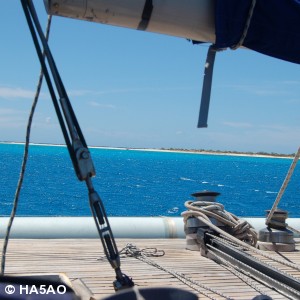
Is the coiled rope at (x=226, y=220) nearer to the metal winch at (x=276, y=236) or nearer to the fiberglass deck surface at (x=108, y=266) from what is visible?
the metal winch at (x=276, y=236)

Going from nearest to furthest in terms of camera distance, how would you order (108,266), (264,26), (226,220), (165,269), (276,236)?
(264,26)
(165,269)
(108,266)
(226,220)
(276,236)

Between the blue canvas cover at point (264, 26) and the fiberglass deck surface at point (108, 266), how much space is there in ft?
4.75

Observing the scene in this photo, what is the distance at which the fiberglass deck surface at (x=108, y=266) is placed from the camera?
138 inches

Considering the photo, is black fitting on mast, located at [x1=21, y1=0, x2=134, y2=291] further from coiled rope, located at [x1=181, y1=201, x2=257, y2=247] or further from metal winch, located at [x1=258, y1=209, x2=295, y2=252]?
metal winch, located at [x1=258, y1=209, x2=295, y2=252]

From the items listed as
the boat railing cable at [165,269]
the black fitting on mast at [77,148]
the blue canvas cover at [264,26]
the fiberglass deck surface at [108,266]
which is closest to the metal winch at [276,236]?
the fiberglass deck surface at [108,266]

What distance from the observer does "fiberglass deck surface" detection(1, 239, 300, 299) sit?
3496 mm

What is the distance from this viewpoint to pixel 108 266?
13.2 ft

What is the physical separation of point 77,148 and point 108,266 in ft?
6.02

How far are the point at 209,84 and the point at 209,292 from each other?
4.47 feet

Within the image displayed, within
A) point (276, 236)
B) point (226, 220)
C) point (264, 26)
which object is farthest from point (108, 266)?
point (264, 26)

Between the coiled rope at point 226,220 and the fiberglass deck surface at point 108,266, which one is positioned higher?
the coiled rope at point 226,220

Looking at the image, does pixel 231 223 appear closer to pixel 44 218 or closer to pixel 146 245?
pixel 146 245

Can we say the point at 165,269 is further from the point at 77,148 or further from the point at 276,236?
the point at 77,148

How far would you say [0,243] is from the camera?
4820mm
